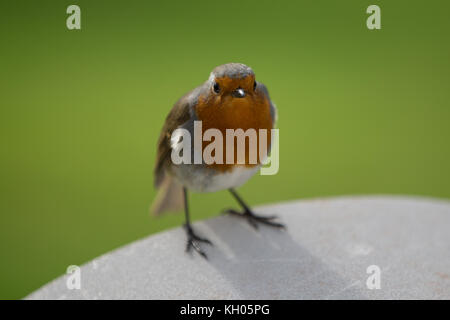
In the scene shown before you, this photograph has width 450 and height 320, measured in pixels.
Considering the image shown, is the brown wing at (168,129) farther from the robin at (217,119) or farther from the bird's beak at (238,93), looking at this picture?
the bird's beak at (238,93)

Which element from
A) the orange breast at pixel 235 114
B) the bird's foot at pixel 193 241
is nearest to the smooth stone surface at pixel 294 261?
the bird's foot at pixel 193 241

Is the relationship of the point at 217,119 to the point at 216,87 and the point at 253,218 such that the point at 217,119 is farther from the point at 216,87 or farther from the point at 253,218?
the point at 253,218

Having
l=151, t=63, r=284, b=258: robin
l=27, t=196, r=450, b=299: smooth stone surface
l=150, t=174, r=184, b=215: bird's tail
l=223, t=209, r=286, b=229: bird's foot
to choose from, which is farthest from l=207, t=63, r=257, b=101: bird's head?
l=150, t=174, r=184, b=215: bird's tail

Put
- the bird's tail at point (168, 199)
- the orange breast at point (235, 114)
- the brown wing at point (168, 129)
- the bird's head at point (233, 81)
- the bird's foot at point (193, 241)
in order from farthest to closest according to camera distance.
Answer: the bird's tail at point (168, 199), the bird's foot at point (193, 241), the brown wing at point (168, 129), the orange breast at point (235, 114), the bird's head at point (233, 81)
